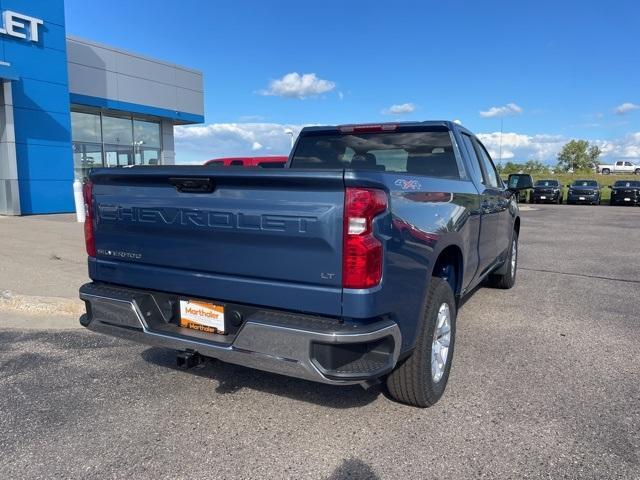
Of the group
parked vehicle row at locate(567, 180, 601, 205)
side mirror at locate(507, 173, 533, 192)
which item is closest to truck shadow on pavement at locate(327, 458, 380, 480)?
side mirror at locate(507, 173, 533, 192)

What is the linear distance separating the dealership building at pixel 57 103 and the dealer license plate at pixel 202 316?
14.8 metres

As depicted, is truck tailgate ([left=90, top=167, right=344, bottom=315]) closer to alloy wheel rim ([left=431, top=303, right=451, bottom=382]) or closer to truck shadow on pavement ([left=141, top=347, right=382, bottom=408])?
truck shadow on pavement ([left=141, top=347, right=382, bottom=408])

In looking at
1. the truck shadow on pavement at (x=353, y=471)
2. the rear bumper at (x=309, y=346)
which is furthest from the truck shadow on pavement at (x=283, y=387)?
the truck shadow on pavement at (x=353, y=471)

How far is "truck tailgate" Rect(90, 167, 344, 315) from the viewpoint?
266 cm

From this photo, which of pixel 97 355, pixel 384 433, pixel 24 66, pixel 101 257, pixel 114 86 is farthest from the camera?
pixel 114 86

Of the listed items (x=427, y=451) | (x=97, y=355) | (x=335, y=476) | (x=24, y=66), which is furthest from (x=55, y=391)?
(x=24, y=66)

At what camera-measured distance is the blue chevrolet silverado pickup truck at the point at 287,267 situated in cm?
264

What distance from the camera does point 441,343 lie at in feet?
11.8

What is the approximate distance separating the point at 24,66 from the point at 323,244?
54.9ft

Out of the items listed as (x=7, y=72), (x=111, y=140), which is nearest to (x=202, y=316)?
(x=7, y=72)

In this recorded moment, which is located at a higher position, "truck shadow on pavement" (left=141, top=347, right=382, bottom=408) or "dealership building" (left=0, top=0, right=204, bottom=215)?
"dealership building" (left=0, top=0, right=204, bottom=215)

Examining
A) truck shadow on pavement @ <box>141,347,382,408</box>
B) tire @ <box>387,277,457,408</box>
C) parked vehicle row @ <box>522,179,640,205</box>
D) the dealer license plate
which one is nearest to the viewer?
the dealer license plate

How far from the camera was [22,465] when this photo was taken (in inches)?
111

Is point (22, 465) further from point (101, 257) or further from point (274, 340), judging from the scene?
point (274, 340)
